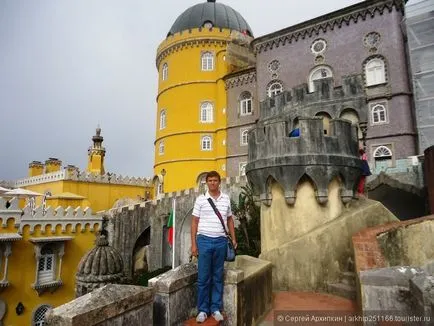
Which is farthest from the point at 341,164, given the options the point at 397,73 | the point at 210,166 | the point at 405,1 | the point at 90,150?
the point at 90,150

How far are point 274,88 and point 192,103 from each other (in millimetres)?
7252

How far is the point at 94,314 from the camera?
8.48ft

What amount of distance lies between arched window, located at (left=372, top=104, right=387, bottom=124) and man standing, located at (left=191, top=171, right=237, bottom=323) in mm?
17385

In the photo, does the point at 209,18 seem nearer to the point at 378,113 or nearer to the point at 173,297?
the point at 378,113

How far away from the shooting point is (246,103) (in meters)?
24.8

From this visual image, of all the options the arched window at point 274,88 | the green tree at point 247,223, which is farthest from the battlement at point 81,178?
the green tree at point 247,223

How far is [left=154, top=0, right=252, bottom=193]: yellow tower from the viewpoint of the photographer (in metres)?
25.5

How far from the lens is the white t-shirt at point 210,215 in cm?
375

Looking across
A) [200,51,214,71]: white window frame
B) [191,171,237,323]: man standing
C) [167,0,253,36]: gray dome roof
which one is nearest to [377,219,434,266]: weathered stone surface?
[191,171,237,323]: man standing

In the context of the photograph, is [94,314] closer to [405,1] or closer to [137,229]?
[137,229]

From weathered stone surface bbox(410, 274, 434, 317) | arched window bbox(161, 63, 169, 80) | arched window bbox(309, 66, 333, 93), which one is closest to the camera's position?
weathered stone surface bbox(410, 274, 434, 317)

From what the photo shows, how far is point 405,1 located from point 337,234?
59.9 feet

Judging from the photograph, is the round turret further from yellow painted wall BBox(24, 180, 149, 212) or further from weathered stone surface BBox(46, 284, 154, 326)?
yellow painted wall BBox(24, 180, 149, 212)

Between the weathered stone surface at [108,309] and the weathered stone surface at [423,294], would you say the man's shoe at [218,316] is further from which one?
the weathered stone surface at [423,294]
